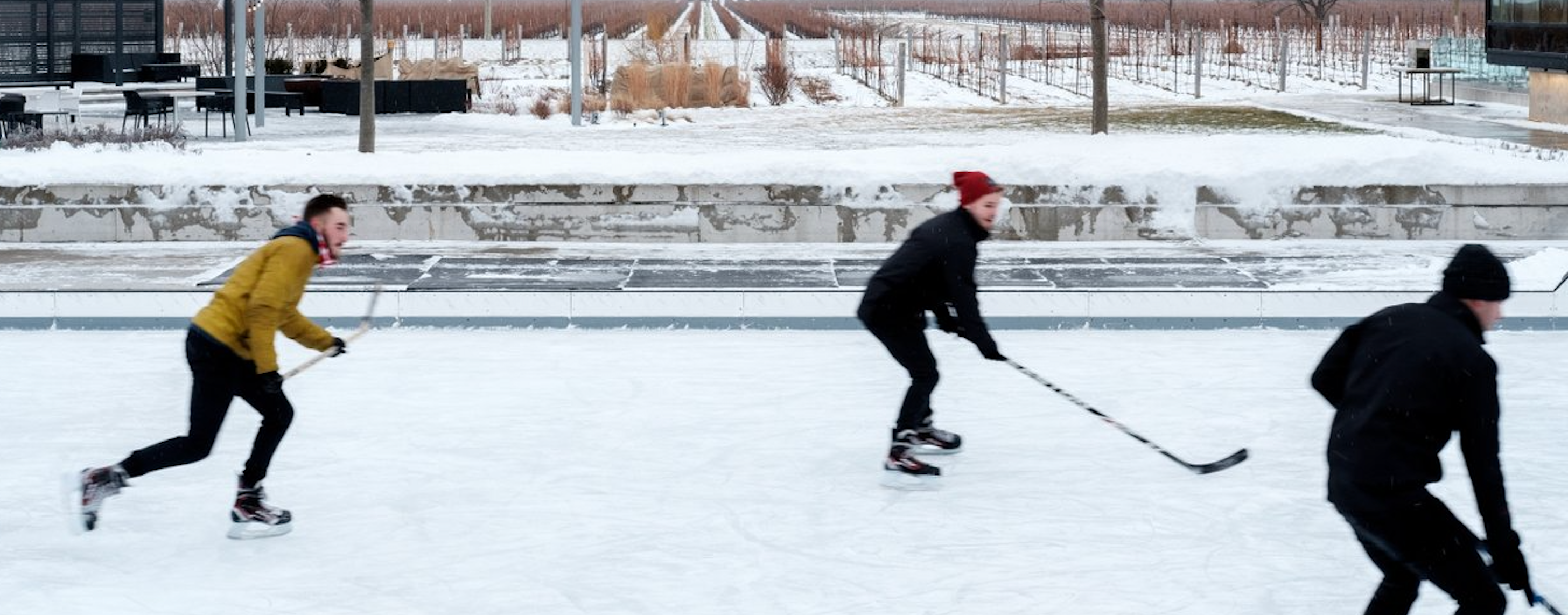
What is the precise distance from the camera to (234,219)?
17.2 metres

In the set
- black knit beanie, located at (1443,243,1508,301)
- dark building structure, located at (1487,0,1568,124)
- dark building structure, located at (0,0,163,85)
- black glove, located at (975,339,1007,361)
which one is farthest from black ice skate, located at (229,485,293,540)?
dark building structure, located at (0,0,163,85)

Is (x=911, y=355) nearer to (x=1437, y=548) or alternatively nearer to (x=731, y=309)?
(x=1437, y=548)

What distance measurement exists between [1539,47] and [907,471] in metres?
24.1

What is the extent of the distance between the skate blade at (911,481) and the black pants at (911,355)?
0.20 m

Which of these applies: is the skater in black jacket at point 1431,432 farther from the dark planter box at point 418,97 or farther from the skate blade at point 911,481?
the dark planter box at point 418,97

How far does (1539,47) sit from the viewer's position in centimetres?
2928

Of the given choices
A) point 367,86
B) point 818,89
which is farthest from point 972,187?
point 818,89

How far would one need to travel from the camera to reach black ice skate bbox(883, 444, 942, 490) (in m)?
8.14

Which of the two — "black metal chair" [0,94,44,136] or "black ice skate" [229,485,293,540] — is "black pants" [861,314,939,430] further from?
"black metal chair" [0,94,44,136]

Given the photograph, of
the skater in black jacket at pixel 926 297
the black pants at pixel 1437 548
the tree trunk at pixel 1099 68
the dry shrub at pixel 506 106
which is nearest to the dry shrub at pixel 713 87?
the dry shrub at pixel 506 106

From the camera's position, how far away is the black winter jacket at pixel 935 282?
7.49 meters

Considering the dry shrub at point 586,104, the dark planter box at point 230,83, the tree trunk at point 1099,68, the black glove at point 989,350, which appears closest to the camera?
the black glove at point 989,350

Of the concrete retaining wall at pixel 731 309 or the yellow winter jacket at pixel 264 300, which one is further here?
the concrete retaining wall at pixel 731 309

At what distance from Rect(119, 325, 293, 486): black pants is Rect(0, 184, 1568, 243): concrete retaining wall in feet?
34.0
